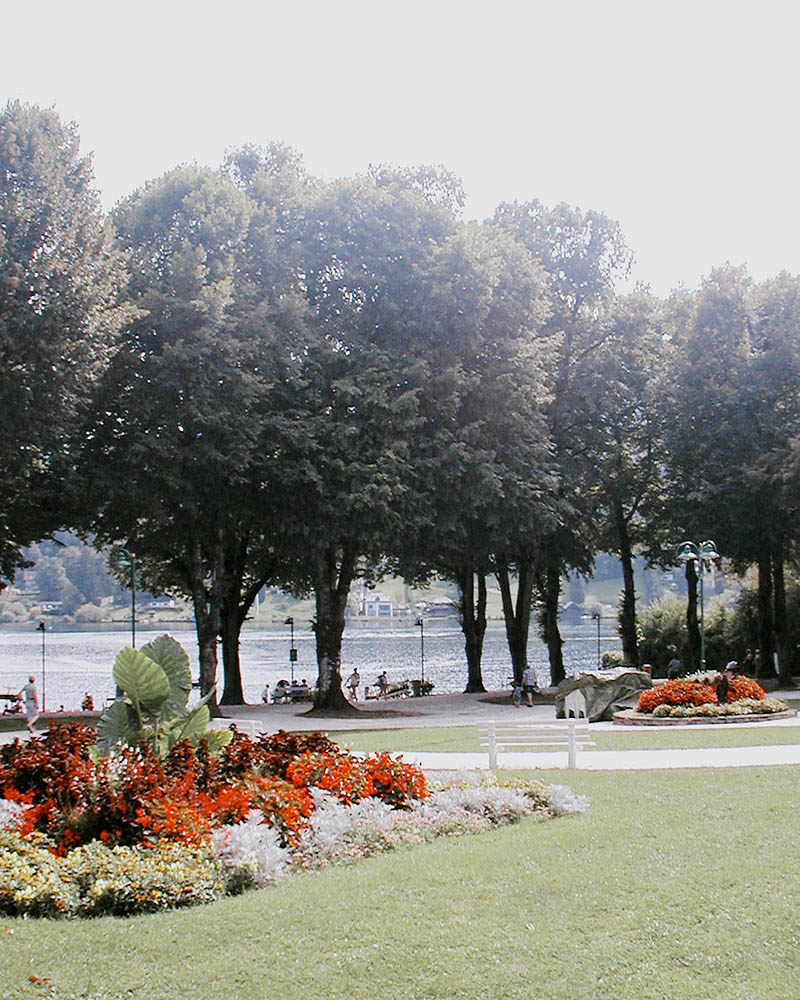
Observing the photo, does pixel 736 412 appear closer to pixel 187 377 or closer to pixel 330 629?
pixel 330 629

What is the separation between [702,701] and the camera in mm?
25266

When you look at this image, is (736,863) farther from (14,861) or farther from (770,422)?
(770,422)

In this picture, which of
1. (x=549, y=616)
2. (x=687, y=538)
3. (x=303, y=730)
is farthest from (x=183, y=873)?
(x=549, y=616)

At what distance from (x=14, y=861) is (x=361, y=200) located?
28027 mm

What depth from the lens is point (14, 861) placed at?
28.5 feet

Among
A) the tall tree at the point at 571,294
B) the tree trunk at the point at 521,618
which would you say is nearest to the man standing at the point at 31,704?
the tree trunk at the point at 521,618

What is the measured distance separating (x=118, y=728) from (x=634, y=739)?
1197cm

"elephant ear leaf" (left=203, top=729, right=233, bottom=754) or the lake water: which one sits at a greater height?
"elephant ear leaf" (left=203, top=729, right=233, bottom=754)

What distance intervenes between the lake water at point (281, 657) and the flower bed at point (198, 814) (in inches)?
1469

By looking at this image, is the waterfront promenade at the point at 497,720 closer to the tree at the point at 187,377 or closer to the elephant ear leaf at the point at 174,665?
the elephant ear leaf at the point at 174,665

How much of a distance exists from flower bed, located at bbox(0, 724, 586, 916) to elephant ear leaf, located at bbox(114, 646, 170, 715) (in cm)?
51

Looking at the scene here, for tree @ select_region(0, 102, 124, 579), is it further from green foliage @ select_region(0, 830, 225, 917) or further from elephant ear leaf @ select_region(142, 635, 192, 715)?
green foliage @ select_region(0, 830, 225, 917)

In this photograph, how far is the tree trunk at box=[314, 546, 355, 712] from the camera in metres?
34.3

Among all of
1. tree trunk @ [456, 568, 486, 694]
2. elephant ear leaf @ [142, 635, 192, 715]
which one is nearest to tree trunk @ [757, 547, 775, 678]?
tree trunk @ [456, 568, 486, 694]
